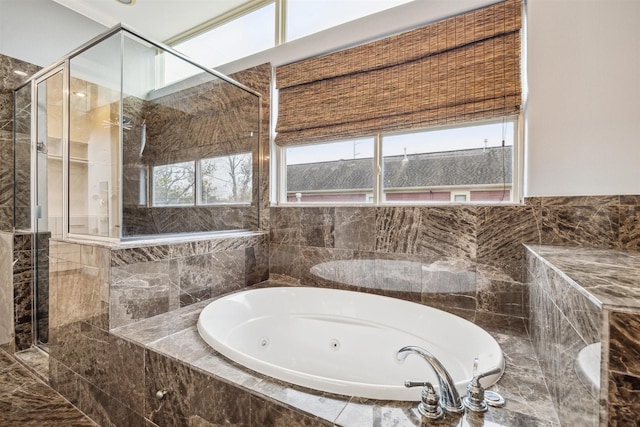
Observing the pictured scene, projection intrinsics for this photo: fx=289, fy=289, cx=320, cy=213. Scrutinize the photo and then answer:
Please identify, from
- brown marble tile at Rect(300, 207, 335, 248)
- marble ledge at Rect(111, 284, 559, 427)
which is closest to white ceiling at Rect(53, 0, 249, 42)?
brown marble tile at Rect(300, 207, 335, 248)

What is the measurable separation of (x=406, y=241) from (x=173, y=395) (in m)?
1.58

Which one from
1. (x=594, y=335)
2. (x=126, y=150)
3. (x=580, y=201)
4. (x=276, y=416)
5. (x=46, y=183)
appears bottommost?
(x=276, y=416)

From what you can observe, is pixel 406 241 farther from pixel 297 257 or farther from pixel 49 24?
pixel 49 24

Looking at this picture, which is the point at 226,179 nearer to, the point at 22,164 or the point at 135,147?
the point at 135,147

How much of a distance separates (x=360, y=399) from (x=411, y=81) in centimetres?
196

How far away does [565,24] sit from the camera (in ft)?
5.25

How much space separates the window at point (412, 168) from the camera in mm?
1908

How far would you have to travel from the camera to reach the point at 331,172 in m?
2.52

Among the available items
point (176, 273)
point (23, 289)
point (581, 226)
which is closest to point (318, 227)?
point (176, 273)

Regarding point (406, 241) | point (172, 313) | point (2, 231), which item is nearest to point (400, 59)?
point (406, 241)

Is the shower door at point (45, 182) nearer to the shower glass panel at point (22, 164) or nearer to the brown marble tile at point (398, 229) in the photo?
the shower glass panel at point (22, 164)

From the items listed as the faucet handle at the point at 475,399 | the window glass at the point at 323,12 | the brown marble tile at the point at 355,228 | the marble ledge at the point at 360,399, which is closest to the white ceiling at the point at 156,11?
the window glass at the point at 323,12

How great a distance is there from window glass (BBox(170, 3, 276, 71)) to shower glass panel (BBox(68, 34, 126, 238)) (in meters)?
0.57

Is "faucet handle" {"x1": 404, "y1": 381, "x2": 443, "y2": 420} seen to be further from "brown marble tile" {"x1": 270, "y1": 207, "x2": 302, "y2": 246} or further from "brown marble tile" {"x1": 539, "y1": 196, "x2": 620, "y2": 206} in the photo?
"brown marble tile" {"x1": 270, "y1": 207, "x2": 302, "y2": 246}
